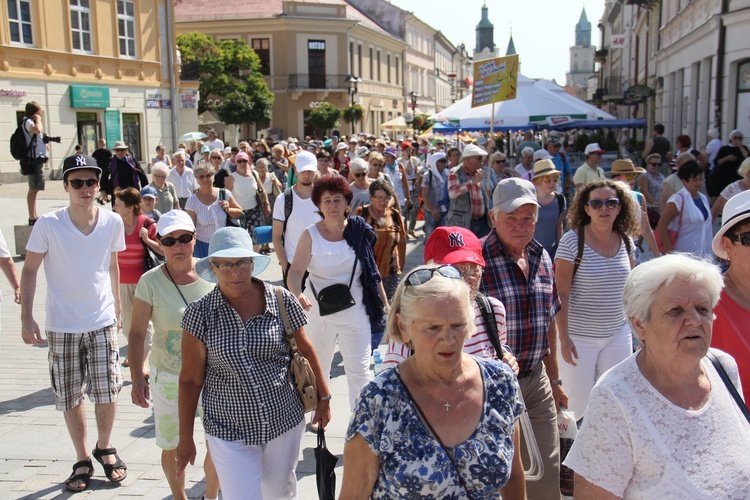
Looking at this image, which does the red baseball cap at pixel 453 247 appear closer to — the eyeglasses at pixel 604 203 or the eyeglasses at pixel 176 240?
the eyeglasses at pixel 176 240

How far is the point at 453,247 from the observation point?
135 inches

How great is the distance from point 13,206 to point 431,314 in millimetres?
17593

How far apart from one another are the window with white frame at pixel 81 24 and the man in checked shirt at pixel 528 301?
2840cm

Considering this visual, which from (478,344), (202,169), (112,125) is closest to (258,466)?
(478,344)

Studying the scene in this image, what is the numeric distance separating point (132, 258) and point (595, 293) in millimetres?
3840

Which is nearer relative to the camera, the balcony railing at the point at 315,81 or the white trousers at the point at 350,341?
the white trousers at the point at 350,341

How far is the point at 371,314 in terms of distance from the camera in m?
5.44

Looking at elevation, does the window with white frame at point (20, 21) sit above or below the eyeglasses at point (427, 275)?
above

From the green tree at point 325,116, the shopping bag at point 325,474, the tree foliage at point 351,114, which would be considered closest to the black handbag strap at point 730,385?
the shopping bag at point 325,474

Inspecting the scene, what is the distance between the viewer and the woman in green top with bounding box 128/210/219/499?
13.7ft

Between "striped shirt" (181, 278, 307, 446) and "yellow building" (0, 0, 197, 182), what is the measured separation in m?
25.1

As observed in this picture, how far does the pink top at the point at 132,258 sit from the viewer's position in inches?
255

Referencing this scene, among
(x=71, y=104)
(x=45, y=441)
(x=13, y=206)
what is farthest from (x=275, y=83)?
(x=45, y=441)

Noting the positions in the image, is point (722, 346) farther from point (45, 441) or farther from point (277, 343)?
point (45, 441)
